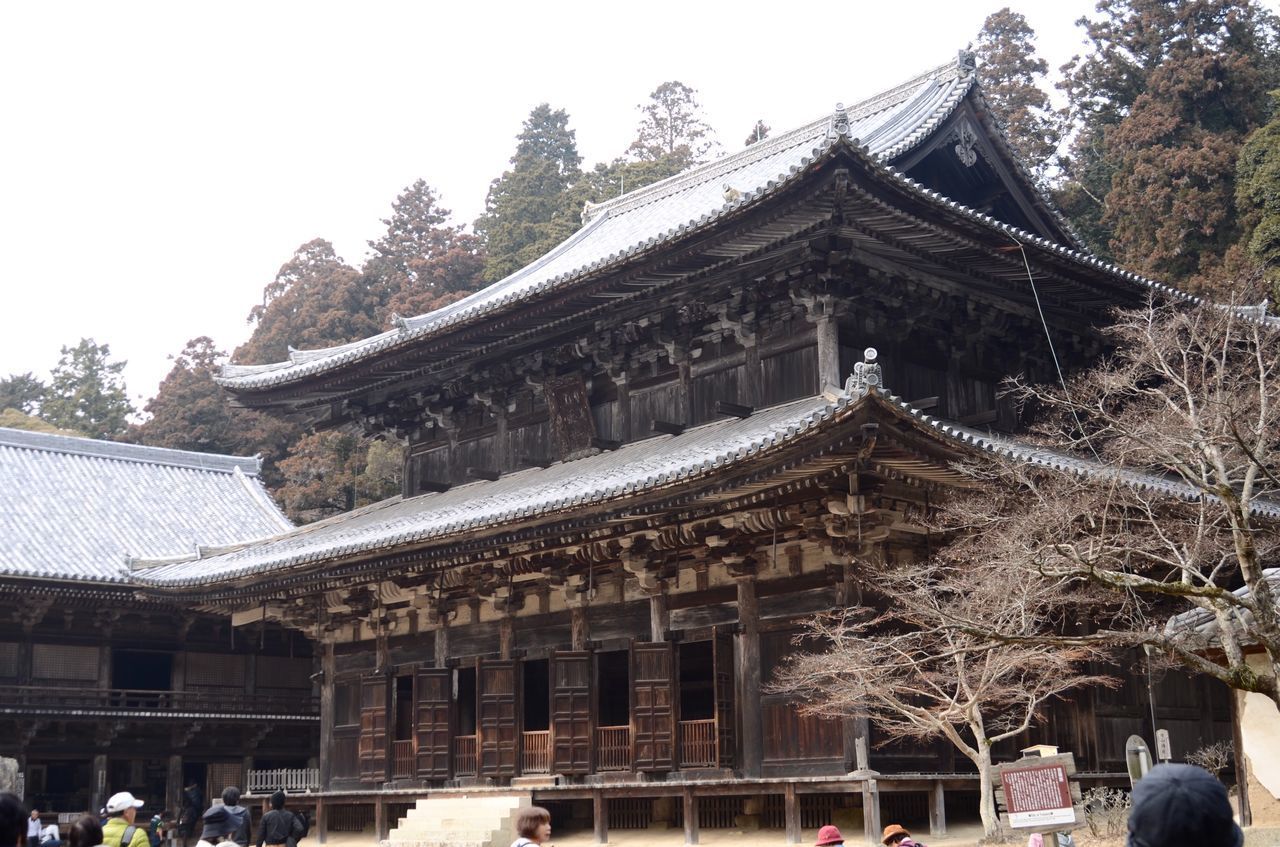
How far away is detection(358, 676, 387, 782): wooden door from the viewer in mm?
22422

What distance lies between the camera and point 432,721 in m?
21.6

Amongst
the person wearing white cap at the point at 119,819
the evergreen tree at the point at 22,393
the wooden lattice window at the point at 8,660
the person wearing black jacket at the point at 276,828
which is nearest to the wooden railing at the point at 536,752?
the person wearing black jacket at the point at 276,828

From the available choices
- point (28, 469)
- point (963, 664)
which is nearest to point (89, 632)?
point (28, 469)

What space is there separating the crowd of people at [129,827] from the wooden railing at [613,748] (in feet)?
14.9

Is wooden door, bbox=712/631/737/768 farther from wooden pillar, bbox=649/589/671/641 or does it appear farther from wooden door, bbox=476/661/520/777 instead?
wooden door, bbox=476/661/520/777

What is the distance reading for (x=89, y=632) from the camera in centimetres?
2731

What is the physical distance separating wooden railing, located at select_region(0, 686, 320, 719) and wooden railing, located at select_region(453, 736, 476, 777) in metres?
8.44

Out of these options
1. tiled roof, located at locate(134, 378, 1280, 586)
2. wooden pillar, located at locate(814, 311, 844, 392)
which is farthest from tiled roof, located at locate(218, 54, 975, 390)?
tiled roof, located at locate(134, 378, 1280, 586)

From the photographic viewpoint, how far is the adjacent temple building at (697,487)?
16328 millimetres

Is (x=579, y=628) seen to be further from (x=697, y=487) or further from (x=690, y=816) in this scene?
(x=697, y=487)

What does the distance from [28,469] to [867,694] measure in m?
22.6

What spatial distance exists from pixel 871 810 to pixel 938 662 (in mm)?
1818

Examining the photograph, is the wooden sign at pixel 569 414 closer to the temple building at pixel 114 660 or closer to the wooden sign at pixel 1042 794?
the temple building at pixel 114 660

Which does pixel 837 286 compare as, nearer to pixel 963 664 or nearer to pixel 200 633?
pixel 963 664
